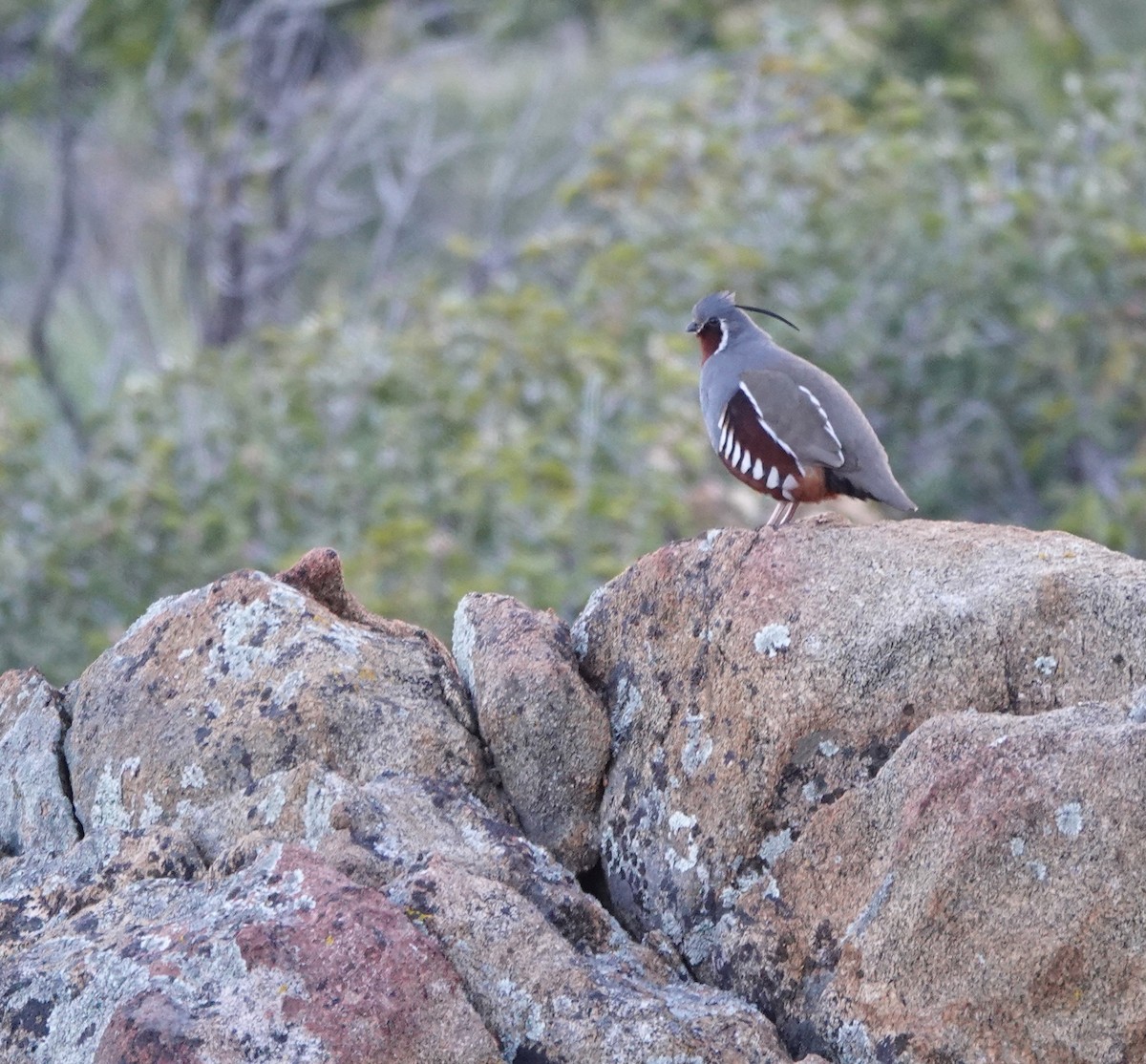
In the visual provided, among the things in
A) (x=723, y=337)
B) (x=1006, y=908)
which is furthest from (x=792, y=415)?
(x=1006, y=908)

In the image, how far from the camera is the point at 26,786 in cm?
386

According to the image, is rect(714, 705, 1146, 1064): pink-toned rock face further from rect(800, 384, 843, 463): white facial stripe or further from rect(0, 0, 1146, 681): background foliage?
rect(0, 0, 1146, 681): background foliage

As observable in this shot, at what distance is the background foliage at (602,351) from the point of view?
10672 millimetres

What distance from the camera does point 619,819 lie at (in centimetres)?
374

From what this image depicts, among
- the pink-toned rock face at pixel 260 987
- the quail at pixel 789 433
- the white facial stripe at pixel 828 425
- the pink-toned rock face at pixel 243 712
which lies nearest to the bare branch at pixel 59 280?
the quail at pixel 789 433

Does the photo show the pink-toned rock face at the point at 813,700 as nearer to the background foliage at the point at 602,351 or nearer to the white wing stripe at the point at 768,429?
the white wing stripe at the point at 768,429

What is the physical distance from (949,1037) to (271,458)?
8.82 meters

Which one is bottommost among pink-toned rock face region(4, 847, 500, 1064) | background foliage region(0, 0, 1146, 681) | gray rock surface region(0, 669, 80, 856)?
background foliage region(0, 0, 1146, 681)

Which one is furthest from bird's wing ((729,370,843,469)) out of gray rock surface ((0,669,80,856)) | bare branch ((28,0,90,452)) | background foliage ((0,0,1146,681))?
bare branch ((28,0,90,452))

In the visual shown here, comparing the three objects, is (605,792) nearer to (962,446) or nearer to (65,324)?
(962,446)

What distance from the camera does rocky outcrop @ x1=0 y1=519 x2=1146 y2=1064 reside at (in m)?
2.97

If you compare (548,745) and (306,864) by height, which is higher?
(306,864)

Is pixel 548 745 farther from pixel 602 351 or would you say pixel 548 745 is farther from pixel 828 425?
pixel 602 351

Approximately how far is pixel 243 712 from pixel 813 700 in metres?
1.19
